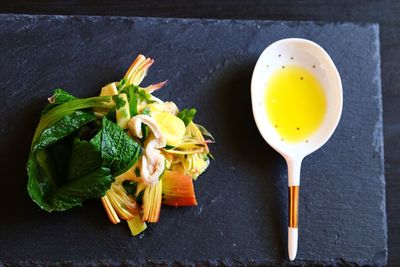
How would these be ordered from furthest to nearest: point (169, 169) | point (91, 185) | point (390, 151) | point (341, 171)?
1. point (390, 151)
2. point (341, 171)
3. point (169, 169)
4. point (91, 185)

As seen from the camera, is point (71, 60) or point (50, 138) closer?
point (50, 138)

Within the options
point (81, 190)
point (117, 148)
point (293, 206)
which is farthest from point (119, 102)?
point (293, 206)

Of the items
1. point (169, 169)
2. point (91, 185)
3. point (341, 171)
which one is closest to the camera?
point (91, 185)

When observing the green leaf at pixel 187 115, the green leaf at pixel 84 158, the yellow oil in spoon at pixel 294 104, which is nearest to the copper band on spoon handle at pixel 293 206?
the yellow oil in spoon at pixel 294 104

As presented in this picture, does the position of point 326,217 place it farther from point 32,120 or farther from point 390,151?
point 32,120

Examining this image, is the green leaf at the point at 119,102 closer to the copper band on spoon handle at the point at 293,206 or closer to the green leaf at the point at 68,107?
the green leaf at the point at 68,107

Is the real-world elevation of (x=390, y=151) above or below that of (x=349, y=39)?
below

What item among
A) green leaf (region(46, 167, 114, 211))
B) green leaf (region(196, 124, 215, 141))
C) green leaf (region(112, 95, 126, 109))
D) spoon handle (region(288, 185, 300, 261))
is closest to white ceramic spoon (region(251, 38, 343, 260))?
spoon handle (region(288, 185, 300, 261))

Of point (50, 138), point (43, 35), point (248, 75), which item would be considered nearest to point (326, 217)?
point (248, 75)
